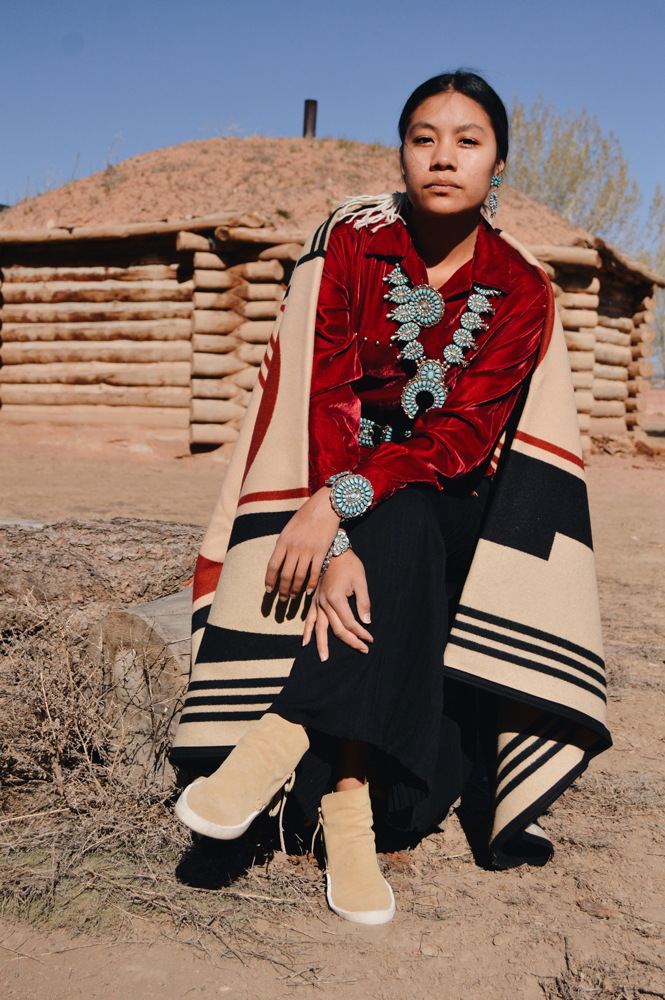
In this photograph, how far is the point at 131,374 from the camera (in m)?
9.66

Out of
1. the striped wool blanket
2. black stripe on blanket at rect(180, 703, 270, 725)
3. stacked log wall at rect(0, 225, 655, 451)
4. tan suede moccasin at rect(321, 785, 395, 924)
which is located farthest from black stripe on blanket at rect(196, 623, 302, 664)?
stacked log wall at rect(0, 225, 655, 451)

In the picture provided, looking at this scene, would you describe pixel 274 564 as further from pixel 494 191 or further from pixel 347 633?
pixel 494 191

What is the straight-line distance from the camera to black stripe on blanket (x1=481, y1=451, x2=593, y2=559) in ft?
5.68

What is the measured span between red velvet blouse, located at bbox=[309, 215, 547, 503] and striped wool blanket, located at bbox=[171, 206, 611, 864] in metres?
0.06

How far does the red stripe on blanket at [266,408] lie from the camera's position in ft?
6.02

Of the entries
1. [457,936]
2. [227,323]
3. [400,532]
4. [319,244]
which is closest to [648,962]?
[457,936]

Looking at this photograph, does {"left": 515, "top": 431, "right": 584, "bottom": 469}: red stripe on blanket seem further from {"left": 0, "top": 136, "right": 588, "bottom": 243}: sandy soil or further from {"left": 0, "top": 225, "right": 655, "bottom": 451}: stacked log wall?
{"left": 0, "top": 136, "right": 588, "bottom": 243}: sandy soil

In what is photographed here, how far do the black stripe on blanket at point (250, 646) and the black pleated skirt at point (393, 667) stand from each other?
0.49 ft

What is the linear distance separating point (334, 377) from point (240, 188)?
1005cm

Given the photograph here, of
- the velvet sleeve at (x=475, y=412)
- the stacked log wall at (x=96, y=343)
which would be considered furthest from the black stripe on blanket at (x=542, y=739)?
the stacked log wall at (x=96, y=343)

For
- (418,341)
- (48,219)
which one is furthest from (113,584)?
(48,219)

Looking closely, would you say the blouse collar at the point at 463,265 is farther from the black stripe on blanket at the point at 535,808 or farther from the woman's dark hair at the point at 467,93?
the black stripe on blanket at the point at 535,808

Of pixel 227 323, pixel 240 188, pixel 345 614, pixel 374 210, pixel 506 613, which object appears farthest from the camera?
pixel 240 188

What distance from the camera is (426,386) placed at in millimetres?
1919
